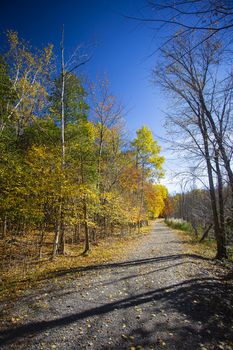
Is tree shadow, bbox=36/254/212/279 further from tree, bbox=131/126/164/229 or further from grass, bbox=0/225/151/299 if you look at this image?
tree, bbox=131/126/164/229

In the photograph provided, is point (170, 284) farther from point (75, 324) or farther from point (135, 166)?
point (135, 166)

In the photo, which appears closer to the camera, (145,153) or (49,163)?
(49,163)

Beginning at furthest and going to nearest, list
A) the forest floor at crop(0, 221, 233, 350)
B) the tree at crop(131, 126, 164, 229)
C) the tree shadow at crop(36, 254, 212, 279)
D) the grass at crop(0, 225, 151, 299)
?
the tree at crop(131, 126, 164, 229), the tree shadow at crop(36, 254, 212, 279), the grass at crop(0, 225, 151, 299), the forest floor at crop(0, 221, 233, 350)

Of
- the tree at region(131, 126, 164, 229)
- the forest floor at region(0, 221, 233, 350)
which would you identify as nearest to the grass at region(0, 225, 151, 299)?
the forest floor at region(0, 221, 233, 350)

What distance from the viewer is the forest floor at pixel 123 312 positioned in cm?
364

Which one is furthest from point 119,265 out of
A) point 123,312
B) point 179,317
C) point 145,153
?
point 145,153

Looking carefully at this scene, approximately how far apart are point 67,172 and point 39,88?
847cm

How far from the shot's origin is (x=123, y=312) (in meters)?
4.68

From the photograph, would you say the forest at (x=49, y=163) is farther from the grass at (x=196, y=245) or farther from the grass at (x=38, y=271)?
the grass at (x=196, y=245)

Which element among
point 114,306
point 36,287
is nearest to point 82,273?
point 36,287

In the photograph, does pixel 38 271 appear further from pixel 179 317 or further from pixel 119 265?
pixel 179 317

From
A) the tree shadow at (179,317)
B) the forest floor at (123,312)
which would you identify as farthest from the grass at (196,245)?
the tree shadow at (179,317)

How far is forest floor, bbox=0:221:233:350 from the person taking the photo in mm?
3641

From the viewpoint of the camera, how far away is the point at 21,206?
8930mm
